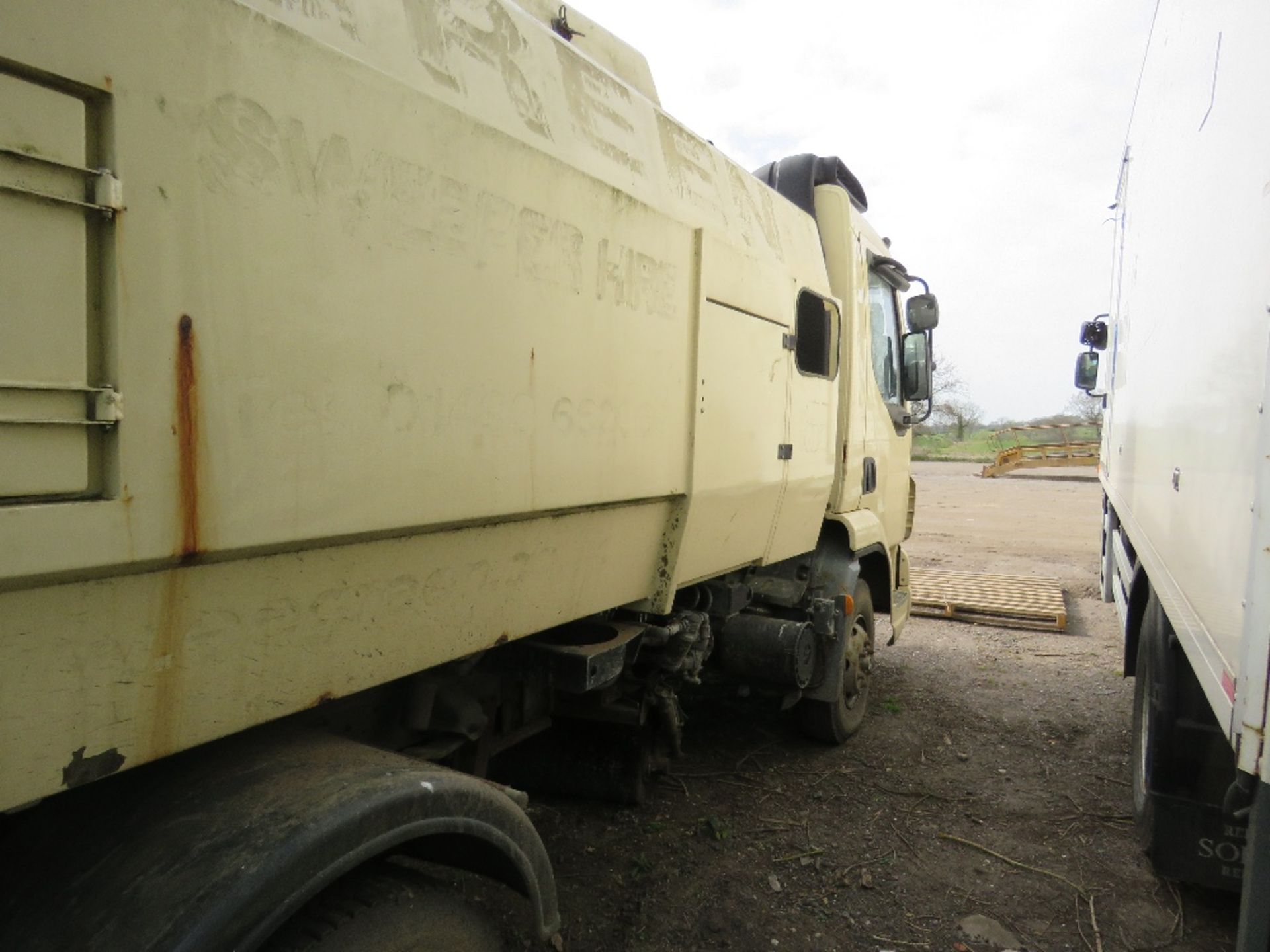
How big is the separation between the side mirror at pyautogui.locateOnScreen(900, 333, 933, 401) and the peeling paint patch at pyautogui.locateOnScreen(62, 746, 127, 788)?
189 inches

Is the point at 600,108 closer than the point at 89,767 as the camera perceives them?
No

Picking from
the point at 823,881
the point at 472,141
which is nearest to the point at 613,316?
the point at 472,141

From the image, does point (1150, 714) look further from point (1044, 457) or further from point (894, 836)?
point (1044, 457)

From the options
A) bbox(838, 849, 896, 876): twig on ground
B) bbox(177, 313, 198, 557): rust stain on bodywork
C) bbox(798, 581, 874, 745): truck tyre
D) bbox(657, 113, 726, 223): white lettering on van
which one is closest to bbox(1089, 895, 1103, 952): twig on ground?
bbox(838, 849, 896, 876): twig on ground

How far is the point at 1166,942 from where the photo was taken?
9.86 ft

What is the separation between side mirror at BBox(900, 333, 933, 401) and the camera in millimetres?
5191

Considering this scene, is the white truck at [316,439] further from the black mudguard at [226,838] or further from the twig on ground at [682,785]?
the twig on ground at [682,785]

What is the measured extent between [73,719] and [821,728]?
4.03 m

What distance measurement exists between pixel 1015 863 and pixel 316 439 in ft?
11.3

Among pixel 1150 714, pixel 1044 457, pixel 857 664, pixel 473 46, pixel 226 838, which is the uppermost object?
pixel 473 46

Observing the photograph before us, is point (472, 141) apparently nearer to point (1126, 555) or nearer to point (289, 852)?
point (289, 852)

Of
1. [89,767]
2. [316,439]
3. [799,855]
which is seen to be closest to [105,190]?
[316,439]

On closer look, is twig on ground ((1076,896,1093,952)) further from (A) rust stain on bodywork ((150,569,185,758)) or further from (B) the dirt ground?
(A) rust stain on bodywork ((150,569,185,758))

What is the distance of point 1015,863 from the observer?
3516 millimetres
